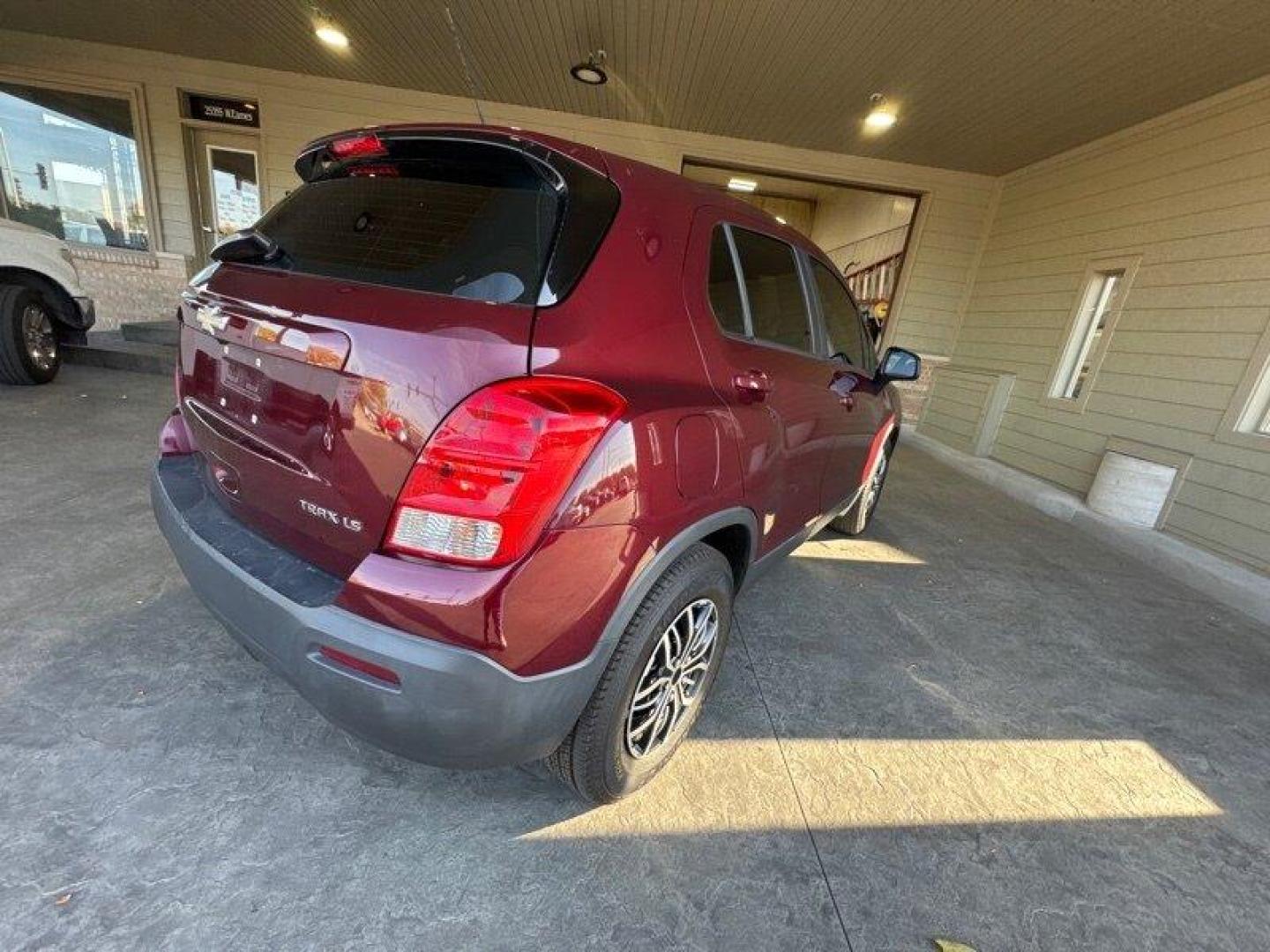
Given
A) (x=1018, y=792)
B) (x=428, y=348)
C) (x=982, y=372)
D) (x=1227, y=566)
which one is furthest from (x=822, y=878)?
(x=982, y=372)

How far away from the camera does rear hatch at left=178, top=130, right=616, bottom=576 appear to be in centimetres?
114

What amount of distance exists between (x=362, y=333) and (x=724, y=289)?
108 centimetres

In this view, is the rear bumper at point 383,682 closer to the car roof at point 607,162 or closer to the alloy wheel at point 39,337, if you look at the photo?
the car roof at point 607,162

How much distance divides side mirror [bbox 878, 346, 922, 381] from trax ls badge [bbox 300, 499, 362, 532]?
2.86 meters

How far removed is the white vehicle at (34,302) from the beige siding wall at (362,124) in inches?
114

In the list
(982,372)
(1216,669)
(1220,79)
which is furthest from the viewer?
(982,372)

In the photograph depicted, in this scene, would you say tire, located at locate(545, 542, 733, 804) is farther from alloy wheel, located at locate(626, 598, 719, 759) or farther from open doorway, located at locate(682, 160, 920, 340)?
open doorway, located at locate(682, 160, 920, 340)

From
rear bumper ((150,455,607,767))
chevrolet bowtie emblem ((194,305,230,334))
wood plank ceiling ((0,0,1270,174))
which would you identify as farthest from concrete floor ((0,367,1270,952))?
wood plank ceiling ((0,0,1270,174))

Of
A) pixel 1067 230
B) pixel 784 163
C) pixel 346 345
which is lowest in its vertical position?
pixel 346 345

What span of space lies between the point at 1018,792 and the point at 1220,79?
20.5ft

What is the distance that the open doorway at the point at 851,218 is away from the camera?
842 cm

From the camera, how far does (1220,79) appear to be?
4621mm

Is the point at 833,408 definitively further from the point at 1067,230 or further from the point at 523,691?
the point at 1067,230

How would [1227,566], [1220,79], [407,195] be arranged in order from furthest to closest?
1. [1220,79]
2. [1227,566]
3. [407,195]
